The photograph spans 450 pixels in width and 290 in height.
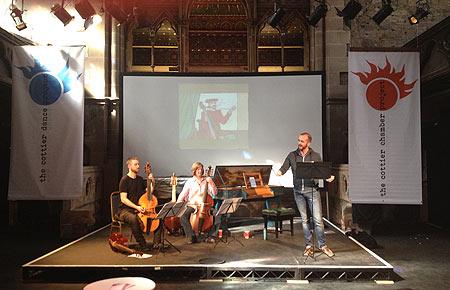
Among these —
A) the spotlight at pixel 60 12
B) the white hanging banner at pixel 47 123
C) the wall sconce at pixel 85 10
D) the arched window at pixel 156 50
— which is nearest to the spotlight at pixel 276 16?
the arched window at pixel 156 50

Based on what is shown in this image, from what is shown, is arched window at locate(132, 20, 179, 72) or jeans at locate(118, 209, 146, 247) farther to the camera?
arched window at locate(132, 20, 179, 72)

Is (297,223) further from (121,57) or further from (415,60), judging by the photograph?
(121,57)

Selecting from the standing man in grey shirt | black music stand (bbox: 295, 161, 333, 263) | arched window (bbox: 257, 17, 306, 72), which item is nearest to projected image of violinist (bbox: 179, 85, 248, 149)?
arched window (bbox: 257, 17, 306, 72)

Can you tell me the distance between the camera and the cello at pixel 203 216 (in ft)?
23.1

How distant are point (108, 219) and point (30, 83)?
3.82 m

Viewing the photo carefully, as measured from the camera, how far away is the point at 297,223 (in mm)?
9242

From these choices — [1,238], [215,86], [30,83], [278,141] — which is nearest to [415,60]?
[278,141]

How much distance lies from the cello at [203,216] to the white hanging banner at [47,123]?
8.43 feet

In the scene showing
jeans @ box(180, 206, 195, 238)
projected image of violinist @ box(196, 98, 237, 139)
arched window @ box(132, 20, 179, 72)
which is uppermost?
arched window @ box(132, 20, 179, 72)

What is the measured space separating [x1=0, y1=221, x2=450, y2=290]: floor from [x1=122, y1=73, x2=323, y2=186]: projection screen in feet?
9.24

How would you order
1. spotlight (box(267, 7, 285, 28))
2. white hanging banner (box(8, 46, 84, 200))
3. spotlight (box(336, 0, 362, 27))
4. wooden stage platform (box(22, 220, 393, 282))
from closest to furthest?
wooden stage platform (box(22, 220, 393, 282))
white hanging banner (box(8, 46, 84, 200))
spotlight (box(336, 0, 362, 27))
spotlight (box(267, 7, 285, 28))

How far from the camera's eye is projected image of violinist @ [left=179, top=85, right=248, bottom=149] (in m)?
10.1

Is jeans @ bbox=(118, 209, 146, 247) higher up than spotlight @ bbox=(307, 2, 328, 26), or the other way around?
spotlight @ bbox=(307, 2, 328, 26)

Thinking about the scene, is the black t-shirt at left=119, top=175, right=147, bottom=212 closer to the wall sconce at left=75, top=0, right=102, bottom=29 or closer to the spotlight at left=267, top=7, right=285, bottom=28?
the wall sconce at left=75, top=0, right=102, bottom=29
